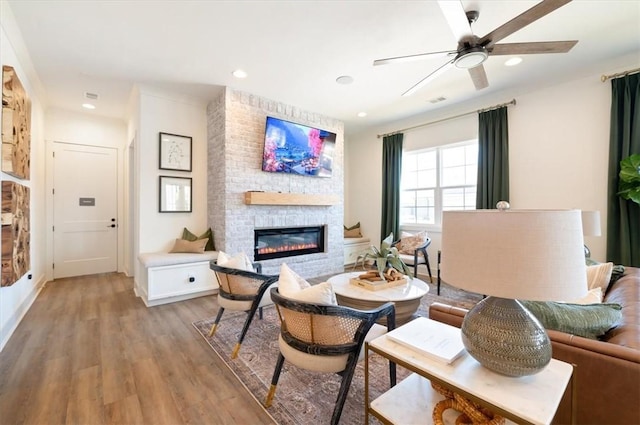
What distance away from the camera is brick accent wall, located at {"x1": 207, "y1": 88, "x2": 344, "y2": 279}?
383 cm

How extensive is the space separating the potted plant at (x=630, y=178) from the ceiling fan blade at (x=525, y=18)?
2.16 metres

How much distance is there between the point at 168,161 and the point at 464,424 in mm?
4242

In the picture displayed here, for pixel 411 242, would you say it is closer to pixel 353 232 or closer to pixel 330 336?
pixel 353 232

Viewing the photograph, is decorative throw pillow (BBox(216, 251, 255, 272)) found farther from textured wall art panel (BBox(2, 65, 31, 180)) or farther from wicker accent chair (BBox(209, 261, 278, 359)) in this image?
textured wall art panel (BBox(2, 65, 31, 180))

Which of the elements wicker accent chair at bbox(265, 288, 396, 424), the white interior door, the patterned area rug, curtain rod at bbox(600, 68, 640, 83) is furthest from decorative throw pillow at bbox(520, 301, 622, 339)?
the white interior door

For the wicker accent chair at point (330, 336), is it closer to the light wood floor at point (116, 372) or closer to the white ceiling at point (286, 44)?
the light wood floor at point (116, 372)

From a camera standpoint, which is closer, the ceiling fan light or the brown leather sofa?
the brown leather sofa

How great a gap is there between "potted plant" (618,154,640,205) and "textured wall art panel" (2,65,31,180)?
5.88 metres

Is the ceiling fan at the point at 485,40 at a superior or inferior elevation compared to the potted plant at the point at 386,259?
superior

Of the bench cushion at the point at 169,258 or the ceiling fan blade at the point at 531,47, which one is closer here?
the ceiling fan blade at the point at 531,47

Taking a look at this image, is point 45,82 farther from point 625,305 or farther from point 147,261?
point 625,305

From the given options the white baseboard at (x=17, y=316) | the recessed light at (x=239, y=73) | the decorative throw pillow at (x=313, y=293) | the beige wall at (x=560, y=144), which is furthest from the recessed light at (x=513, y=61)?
the white baseboard at (x=17, y=316)

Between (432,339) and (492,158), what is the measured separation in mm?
3753

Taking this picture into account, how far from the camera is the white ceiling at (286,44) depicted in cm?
230
